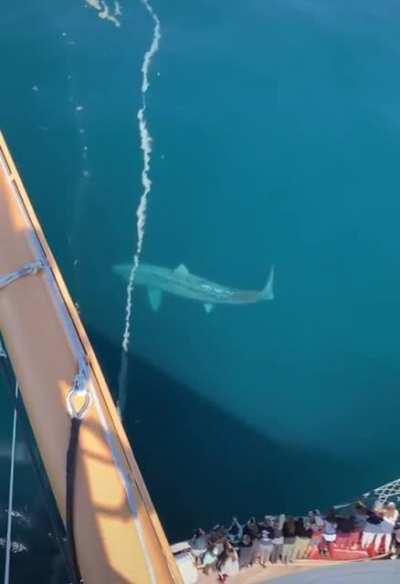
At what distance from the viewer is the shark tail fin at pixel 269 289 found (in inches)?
464

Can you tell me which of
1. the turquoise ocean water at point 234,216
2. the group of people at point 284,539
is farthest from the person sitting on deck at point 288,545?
the turquoise ocean water at point 234,216

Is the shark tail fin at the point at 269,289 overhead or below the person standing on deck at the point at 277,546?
overhead

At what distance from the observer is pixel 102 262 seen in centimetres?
1181

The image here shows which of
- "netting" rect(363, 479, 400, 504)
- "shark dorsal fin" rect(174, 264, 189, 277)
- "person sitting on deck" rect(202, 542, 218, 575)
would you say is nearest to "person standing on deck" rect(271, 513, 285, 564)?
"person sitting on deck" rect(202, 542, 218, 575)

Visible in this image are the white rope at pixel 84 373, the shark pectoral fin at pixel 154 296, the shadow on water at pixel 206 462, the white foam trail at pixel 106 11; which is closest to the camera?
the white rope at pixel 84 373

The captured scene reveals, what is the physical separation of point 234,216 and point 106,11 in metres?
5.79

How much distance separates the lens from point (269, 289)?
11898 millimetres

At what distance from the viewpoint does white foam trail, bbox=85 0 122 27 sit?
15.4 metres

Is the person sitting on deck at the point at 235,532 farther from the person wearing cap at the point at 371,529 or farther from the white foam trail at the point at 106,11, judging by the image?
the white foam trail at the point at 106,11

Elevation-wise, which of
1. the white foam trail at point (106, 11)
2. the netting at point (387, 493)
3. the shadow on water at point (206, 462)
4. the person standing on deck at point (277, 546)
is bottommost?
the person standing on deck at point (277, 546)

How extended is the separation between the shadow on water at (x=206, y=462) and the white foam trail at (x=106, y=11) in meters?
7.59

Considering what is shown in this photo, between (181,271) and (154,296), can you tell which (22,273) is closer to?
(154,296)

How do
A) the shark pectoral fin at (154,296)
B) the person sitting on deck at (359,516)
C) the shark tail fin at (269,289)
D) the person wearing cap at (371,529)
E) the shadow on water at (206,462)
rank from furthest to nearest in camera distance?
the shark tail fin at (269,289) < the shark pectoral fin at (154,296) < the shadow on water at (206,462) < the person sitting on deck at (359,516) < the person wearing cap at (371,529)

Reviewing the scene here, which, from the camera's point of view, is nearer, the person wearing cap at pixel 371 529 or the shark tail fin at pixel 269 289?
the person wearing cap at pixel 371 529
